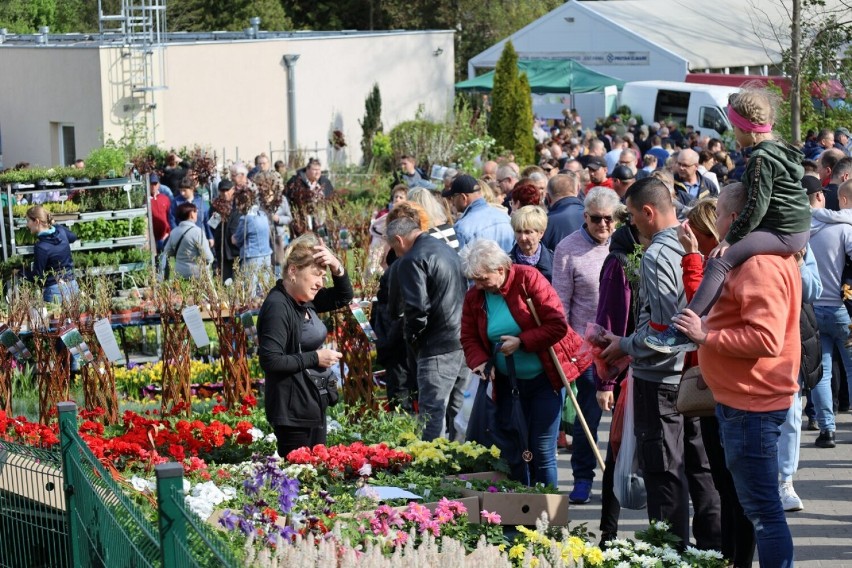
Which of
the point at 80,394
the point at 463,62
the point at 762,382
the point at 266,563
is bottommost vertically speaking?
the point at 80,394

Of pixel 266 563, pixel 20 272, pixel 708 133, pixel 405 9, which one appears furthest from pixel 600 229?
pixel 405 9

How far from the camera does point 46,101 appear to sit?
88.5 ft

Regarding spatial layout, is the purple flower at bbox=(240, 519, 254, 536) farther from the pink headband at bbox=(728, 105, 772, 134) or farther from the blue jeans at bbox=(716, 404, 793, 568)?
the pink headband at bbox=(728, 105, 772, 134)

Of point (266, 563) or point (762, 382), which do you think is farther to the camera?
point (762, 382)

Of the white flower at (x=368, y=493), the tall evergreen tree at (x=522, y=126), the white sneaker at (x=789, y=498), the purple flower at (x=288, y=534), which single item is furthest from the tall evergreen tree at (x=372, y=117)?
the purple flower at (x=288, y=534)

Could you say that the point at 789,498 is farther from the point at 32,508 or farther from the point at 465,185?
the point at 32,508

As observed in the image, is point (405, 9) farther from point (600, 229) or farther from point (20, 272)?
point (600, 229)

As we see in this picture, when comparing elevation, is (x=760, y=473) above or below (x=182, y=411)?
above

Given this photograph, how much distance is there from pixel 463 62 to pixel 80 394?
43.6 m

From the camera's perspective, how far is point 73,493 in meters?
4.92

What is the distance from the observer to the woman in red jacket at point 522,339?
696 cm

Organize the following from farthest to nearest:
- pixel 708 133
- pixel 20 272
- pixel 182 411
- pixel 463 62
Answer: pixel 463 62
pixel 708 133
pixel 20 272
pixel 182 411

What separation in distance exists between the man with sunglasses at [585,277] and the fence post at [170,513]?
4.64m

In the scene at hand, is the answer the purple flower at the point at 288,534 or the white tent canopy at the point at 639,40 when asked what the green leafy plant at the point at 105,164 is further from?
the white tent canopy at the point at 639,40
